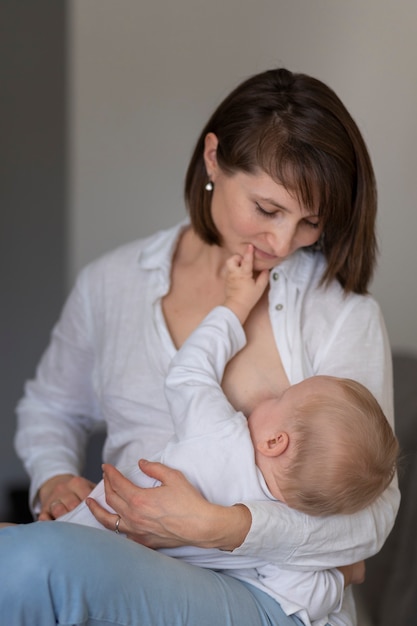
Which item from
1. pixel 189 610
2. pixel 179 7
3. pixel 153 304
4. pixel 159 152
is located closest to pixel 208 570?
pixel 189 610

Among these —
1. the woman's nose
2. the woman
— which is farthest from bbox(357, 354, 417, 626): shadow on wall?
the woman's nose

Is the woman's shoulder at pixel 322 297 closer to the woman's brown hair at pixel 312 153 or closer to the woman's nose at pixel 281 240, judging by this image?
the woman's brown hair at pixel 312 153

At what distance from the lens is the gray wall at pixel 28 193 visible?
2.76 meters

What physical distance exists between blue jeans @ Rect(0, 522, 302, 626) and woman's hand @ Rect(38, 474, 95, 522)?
0.44 metres

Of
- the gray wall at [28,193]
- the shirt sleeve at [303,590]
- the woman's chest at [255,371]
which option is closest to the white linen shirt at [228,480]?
the shirt sleeve at [303,590]

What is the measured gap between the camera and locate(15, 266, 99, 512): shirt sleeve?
209cm

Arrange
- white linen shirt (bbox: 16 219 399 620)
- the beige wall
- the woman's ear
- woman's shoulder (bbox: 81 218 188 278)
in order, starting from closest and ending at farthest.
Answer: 1. white linen shirt (bbox: 16 219 399 620)
2. the woman's ear
3. woman's shoulder (bbox: 81 218 188 278)
4. the beige wall

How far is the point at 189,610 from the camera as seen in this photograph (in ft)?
4.75

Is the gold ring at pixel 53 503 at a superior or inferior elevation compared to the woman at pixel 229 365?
inferior

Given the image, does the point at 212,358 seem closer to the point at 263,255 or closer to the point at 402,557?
the point at 263,255

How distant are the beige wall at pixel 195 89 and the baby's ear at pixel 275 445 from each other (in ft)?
2.70

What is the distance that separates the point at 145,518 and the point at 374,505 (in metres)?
0.43

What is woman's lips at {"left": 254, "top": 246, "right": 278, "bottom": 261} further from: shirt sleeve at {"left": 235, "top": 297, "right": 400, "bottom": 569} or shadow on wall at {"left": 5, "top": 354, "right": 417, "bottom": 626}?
shadow on wall at {"left": 5, "top": 354, "right": 417, "bottom": 626}

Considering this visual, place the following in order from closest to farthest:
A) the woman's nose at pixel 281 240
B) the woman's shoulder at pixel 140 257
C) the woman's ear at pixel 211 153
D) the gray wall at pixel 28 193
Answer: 1. the woman's nose at pixel 281 240
2. the woman's ear at pixel 211 153
3. the woman's shoulder at pixel 140 257
4. the gray wall at pixel 28 193
